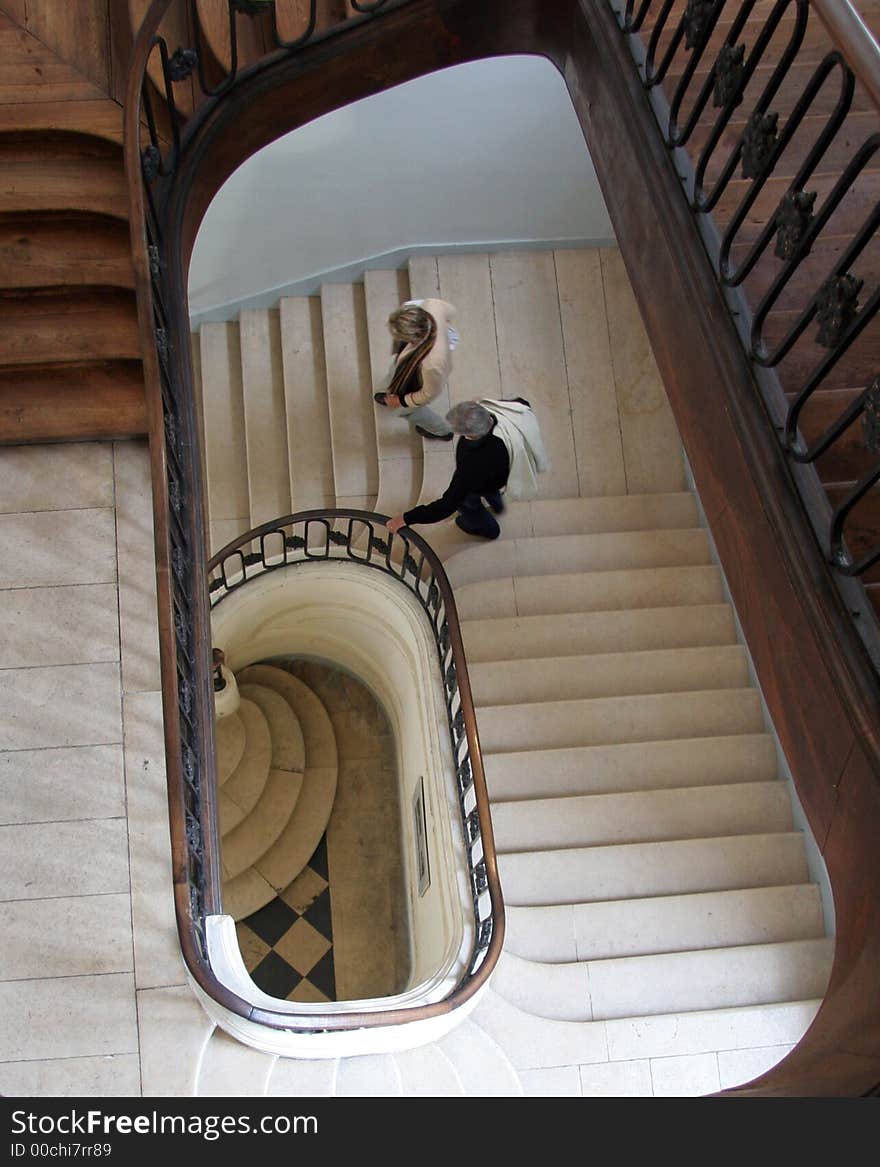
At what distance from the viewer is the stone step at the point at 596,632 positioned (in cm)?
606

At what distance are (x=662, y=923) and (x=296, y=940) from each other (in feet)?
11.2

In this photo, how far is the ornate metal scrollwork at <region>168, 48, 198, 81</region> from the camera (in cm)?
361

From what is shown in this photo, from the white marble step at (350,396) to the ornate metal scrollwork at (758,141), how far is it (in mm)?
4352

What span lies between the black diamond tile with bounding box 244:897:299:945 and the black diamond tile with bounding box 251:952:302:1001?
0.48ft

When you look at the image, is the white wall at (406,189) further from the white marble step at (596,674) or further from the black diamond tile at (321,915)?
the black diamond tile at (321,915)

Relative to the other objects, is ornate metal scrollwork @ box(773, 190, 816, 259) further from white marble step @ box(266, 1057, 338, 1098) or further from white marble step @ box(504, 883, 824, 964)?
white marble step @ box(504, 883, 824, 964)

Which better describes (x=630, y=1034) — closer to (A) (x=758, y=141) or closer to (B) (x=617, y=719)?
(B) (x=617, y=719)

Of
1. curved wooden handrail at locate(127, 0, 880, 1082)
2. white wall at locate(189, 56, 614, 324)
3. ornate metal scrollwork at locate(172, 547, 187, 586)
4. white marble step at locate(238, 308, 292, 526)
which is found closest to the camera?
curved wooden handrail at locate(127, 0, 880, 1082)

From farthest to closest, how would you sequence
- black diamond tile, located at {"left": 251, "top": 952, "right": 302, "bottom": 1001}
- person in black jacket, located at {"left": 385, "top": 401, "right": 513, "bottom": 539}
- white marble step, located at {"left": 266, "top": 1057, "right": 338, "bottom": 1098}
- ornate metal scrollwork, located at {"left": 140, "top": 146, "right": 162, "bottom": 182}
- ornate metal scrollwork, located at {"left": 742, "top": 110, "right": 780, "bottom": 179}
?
1. black diamond tile, located at {"left": 251, "top": 952, "right": 302, "bottom": 1001}
2. person in black jacket, located at {"left": 385, "top": 401, "right": 513, "bottom": 539}
3. ornate metal scrollwork, located at {"left": 140, "top": 146, "right": 162, "bottom": 182}
4. white marble step, located at {"left": 266, "top": 1057, "right": 338, "bottom": 1098}
5. ornate metal scrollwork, located at {"left": 742, "top": 110, "right": 780, "bottom": 179}

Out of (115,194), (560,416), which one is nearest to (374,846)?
(560,416)

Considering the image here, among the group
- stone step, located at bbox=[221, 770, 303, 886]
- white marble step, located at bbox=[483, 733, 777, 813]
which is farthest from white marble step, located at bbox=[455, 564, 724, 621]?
stone step, located at bbox=[221, 770, 303, 886]

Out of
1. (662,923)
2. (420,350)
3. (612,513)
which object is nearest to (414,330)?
(420,350)

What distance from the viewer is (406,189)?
678 centimetres
